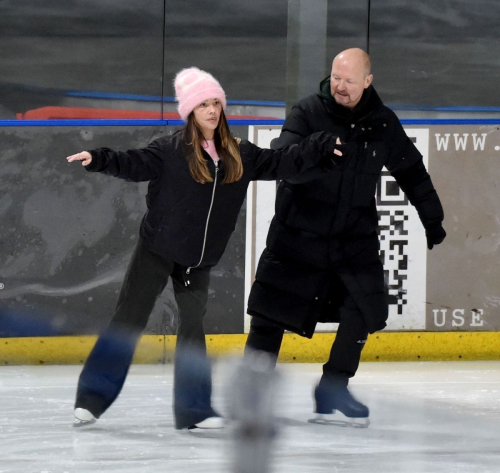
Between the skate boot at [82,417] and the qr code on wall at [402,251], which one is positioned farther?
the qr code on wall at [402,251]

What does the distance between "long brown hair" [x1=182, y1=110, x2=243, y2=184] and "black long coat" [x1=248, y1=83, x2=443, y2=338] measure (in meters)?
0.28

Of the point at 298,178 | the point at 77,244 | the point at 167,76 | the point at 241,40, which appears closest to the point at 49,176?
the point at 77,244

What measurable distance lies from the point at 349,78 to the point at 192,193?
0.72 metres

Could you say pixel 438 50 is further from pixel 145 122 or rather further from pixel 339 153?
pixel 339 153

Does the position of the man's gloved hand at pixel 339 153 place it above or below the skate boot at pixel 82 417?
above

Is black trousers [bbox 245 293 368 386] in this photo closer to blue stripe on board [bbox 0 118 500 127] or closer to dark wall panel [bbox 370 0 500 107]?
blue stripe on board [bbox 0 118 500 127]

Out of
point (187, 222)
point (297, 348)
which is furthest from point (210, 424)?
point (297, 348)

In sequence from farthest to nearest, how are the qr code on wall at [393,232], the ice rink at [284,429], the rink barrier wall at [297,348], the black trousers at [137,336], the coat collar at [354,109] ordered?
1. the qr code on wall at [393,232]
2. the rink barrier wall at [297,348]
3. the coat collar at [354,109]
4. the black trousers at [137,336]
5. the ice rink at [284,429]

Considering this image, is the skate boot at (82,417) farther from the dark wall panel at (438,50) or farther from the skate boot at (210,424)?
the dark wall panel at (438,50)

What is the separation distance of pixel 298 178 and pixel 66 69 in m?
6.57

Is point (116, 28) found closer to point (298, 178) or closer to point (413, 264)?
point (413, 264)

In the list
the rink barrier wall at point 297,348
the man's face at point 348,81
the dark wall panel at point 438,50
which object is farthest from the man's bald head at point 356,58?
the dark wall panel at point 438,50

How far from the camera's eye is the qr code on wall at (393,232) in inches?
217

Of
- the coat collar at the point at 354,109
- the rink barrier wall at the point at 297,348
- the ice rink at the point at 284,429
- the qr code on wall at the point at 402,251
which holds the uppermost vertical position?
the coat collar at the point at 354,109
